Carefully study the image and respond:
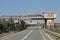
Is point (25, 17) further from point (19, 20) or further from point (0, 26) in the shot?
point (0, 26)

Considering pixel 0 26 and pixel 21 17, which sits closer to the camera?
pixel 0 26

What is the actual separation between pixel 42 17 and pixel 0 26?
267 feet

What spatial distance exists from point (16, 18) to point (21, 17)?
3.82m

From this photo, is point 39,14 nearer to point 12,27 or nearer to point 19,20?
point 19,20

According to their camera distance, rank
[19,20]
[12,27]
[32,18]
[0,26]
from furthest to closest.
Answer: [32,18]
[19,20]
[12,27]
[0,26]

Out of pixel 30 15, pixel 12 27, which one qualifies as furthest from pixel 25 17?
pixel 12 27

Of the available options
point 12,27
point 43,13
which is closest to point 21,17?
point 43,13

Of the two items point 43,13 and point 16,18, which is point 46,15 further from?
point 16,18

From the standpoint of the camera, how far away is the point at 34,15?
14600cm

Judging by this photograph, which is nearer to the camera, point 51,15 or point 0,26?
point 0,26

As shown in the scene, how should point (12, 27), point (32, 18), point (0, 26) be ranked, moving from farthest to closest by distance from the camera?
point (32, 18), point (12, 27), point (0, 26)

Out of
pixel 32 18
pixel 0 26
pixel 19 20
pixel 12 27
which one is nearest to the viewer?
pixel 0 26

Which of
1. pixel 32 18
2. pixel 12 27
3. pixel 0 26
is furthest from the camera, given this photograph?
pixel 32 18

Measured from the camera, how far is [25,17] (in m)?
148
